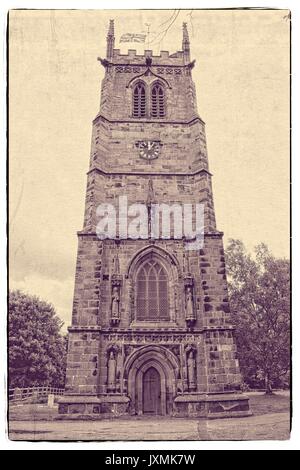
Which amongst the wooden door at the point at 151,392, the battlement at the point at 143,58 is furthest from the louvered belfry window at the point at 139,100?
the wooden door at the point at 151,392

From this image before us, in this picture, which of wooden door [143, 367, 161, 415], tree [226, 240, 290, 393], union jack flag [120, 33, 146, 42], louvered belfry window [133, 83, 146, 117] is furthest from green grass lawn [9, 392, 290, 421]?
louvered belfry window [133, 83, 146, 117]

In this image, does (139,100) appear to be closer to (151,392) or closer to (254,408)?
(151,392)

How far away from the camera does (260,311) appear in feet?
55.0

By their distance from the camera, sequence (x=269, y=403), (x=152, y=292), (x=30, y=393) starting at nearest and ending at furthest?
(x=30, y=393) → (x=269, y=403) → (x=152, y=292)

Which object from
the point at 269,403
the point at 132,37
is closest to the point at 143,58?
the point at 132,37

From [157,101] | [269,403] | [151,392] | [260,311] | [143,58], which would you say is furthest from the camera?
[157,101]

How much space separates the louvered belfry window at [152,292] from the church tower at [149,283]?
4 centimetres

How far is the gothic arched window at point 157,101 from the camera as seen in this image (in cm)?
2105

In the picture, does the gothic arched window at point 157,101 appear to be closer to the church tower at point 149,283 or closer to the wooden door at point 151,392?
the church tower at point 149,283

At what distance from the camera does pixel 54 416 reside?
1470 cm

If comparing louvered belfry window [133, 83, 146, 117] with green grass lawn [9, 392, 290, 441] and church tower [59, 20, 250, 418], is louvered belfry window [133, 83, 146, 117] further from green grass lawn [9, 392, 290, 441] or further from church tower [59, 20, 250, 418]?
green grass lawn [9, 392, 290, 441]

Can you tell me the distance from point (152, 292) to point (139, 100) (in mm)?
9114

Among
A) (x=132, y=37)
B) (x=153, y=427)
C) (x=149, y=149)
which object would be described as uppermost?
(x=132, y=37)
